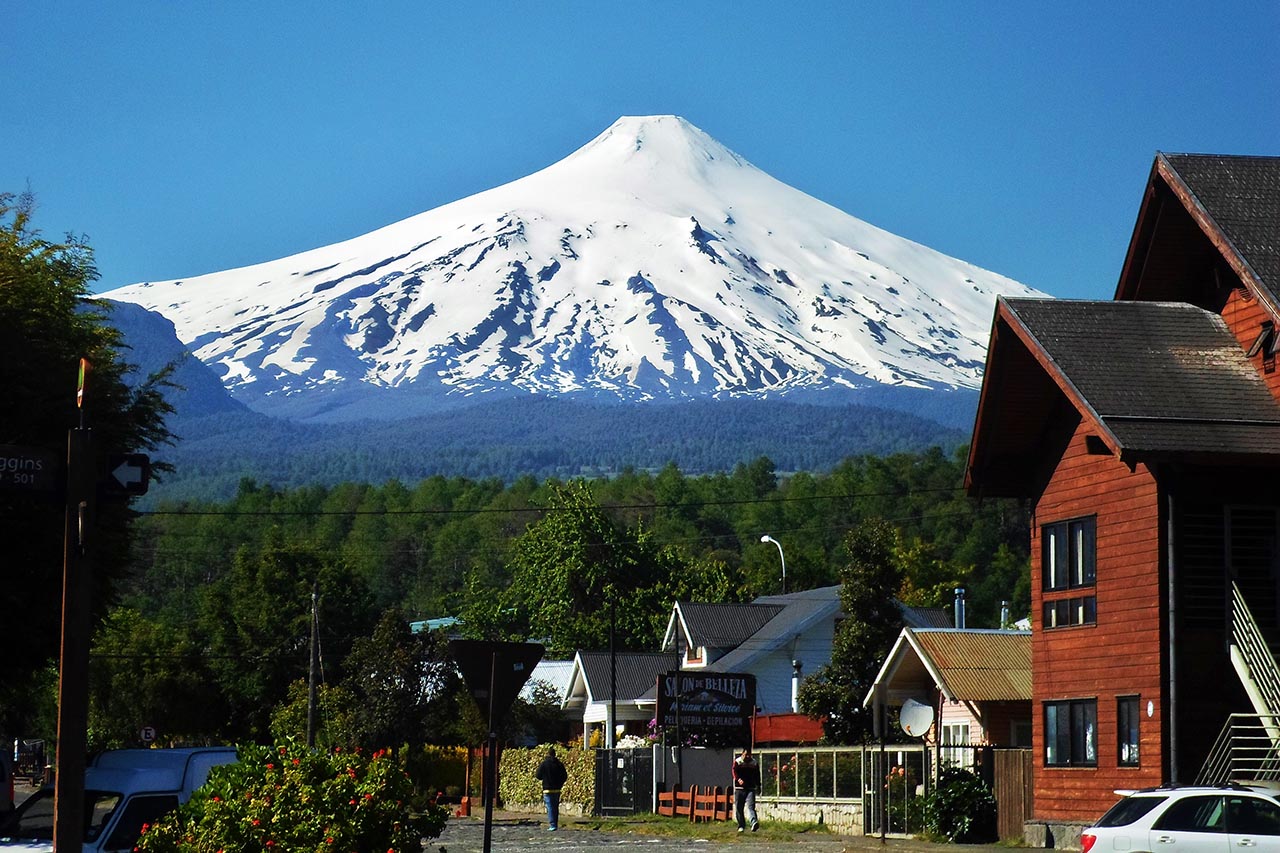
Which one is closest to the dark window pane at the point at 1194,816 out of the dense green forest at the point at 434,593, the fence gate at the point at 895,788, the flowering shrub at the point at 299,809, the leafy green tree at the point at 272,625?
the flowering shrub at the point at 299,809

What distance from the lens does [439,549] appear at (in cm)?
17700

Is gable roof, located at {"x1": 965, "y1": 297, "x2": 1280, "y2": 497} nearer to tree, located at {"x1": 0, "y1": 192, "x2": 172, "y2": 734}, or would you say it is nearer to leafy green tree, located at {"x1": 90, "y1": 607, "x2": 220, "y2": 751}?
tree, located at {"x1": 0, "y1": 192, "x2": 172, "y2": 734}

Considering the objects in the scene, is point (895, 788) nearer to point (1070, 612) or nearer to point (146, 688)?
point (1070, 612)

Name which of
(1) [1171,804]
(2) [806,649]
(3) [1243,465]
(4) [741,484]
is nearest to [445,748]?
(2) [806,649]

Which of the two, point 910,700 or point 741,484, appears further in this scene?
point 741,484

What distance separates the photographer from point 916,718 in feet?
140

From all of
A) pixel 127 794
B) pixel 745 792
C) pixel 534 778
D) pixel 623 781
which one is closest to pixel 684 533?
pixel 534 778

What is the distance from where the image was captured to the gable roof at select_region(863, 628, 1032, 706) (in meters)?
40.7

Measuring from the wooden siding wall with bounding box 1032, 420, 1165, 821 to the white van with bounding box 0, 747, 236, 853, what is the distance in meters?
14.6

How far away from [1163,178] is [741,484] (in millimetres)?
166082

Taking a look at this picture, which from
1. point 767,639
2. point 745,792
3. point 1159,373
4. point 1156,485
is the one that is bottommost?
point 745,792

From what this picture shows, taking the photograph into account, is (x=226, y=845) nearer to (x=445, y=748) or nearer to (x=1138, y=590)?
(x=1138, y=590)

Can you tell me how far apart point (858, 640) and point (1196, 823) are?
27855 millimetres

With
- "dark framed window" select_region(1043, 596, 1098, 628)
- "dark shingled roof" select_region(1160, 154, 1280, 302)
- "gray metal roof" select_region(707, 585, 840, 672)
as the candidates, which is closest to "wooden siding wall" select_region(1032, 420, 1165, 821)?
"dark framed window" select_region(1043, 596, 1098, 628)
